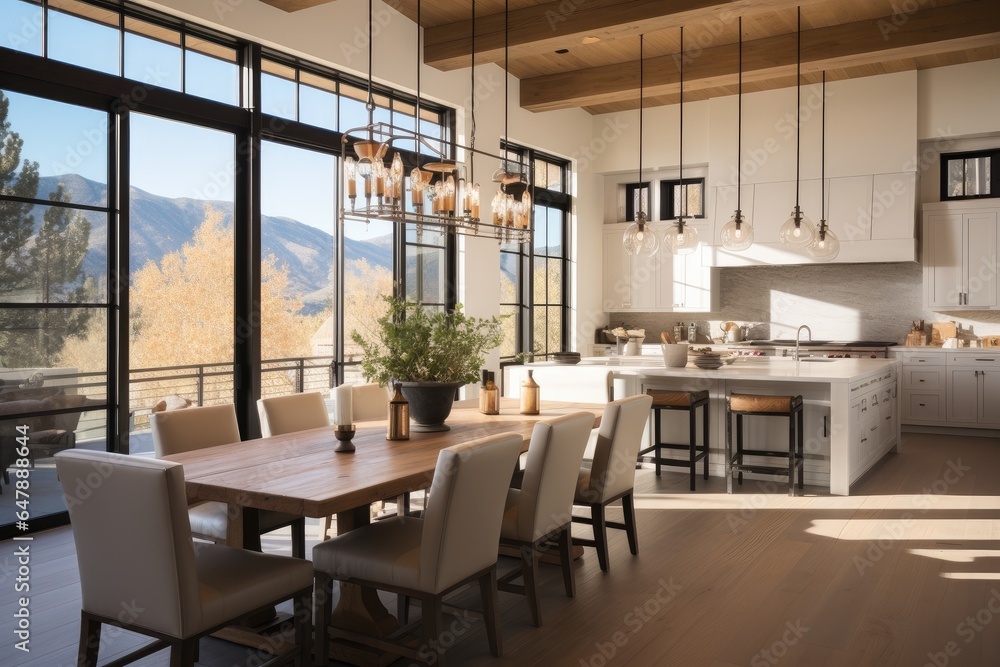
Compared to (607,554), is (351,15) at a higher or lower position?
higher

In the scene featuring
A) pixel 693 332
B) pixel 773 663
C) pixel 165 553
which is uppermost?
pixel 693 332

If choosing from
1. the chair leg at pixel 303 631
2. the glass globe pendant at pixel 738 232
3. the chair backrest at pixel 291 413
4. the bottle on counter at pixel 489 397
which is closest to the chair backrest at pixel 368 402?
the chair backrest at pixel 291 413

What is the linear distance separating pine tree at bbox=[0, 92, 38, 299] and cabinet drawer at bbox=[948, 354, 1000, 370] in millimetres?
7676

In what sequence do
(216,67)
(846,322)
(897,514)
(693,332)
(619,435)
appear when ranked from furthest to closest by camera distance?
(693,332) → (846,322) → (216,67) → (897,514) → (619,435)

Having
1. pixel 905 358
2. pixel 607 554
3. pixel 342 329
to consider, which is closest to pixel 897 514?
pixel 607 554

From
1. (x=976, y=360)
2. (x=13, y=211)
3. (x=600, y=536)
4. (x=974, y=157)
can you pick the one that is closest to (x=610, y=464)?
(x=600, y=536)

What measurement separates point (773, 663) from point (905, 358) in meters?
5.90

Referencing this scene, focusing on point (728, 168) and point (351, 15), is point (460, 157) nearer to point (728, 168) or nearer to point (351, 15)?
point (351, 15)

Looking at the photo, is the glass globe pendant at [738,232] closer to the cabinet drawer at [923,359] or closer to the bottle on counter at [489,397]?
the bottle on counter at [489,397]

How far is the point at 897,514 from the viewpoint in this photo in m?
4.76

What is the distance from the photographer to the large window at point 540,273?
8156 mm

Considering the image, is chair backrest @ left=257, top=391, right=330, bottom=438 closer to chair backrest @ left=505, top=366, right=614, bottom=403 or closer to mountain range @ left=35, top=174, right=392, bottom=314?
chair backrest @ left=505, top=366, right=614, bottom=403

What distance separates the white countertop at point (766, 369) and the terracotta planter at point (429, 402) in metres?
2.00

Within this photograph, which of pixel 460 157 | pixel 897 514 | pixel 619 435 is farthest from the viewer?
pixel 460 157
